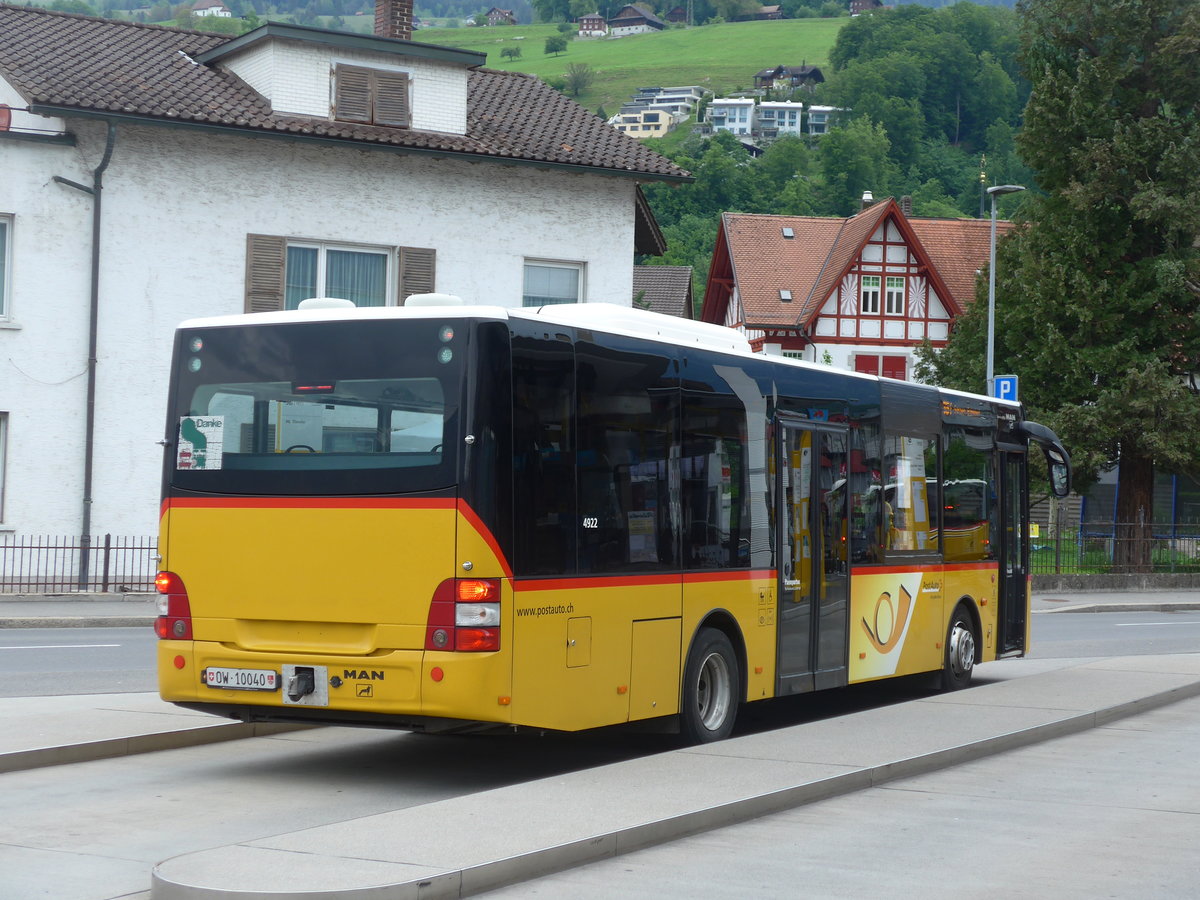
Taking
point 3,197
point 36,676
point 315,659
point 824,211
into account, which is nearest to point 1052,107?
point 3,197

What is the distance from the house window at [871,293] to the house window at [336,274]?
3746 cm

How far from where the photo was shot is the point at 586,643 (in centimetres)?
984

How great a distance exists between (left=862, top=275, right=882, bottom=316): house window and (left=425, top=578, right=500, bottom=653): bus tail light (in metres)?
55.7

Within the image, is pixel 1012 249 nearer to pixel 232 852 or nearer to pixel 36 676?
pixel 36 676

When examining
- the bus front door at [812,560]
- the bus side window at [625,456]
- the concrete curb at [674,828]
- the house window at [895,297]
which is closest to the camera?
the concrete curb at [674,828]

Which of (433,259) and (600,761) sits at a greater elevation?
(433,259)

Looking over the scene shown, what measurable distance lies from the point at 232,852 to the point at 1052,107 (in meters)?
37.5

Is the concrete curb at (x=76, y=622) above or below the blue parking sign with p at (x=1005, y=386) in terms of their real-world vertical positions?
below

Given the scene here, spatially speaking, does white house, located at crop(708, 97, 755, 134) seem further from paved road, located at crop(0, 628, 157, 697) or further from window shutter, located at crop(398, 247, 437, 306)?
paved road, located at crop(0, 628, 157, 697)

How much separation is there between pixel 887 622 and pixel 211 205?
54.9ft

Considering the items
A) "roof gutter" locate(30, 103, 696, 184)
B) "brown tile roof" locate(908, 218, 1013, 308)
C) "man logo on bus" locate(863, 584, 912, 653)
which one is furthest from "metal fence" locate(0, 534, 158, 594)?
"brown tile roof" locate(908, 218, 1013, 308)

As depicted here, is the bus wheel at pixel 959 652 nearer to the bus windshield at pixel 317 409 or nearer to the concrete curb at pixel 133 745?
the concrete curb at pixel 133 745

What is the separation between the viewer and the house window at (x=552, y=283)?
29.9 metres

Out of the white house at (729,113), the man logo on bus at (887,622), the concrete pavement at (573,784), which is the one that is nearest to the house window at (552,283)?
the concrete pavement at (573,784)
